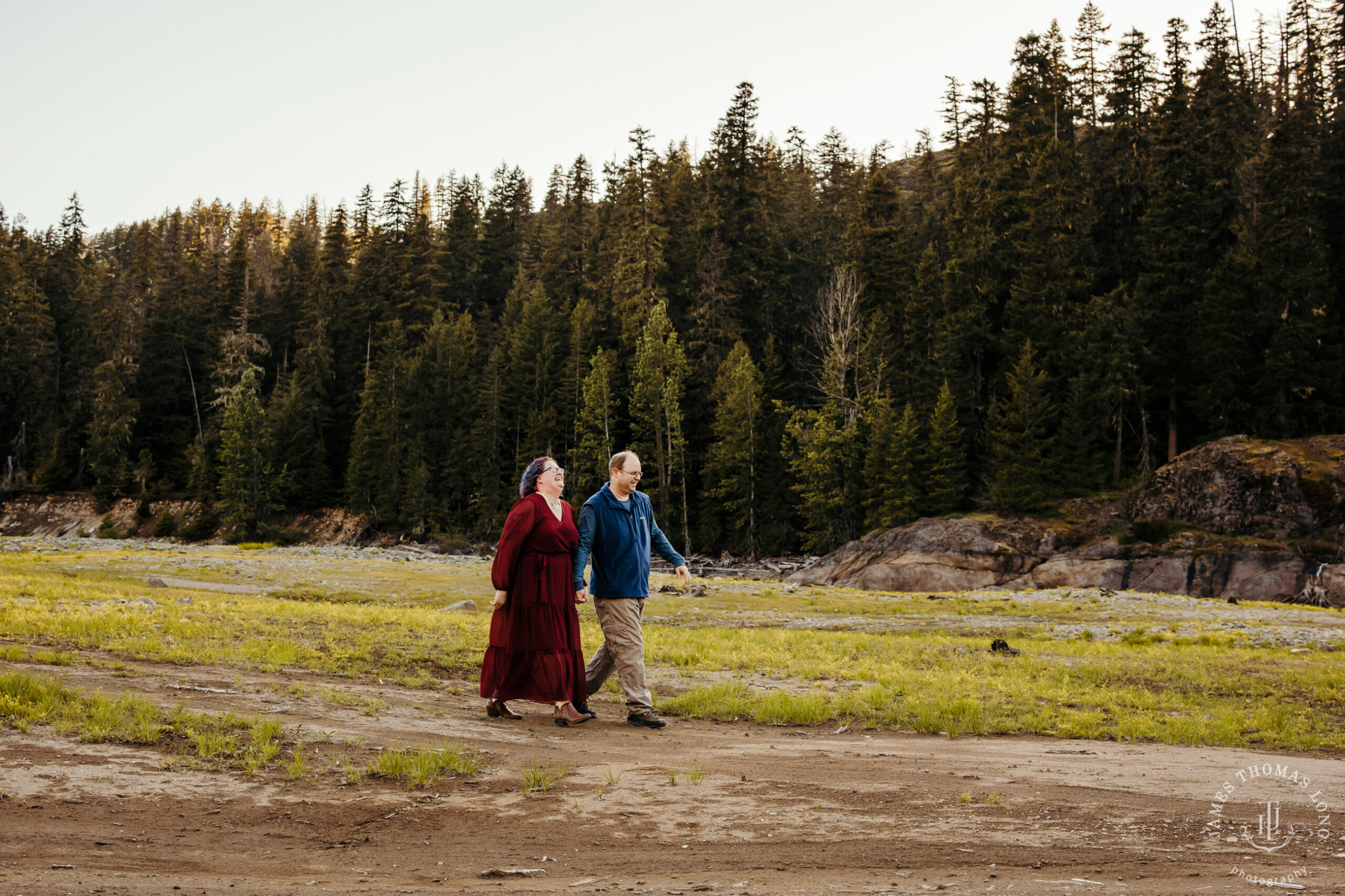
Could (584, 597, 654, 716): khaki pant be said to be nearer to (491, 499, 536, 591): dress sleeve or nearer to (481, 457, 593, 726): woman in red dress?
(481, 457, 593, 726): woman in red dress

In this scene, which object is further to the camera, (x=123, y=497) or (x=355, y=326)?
(x=355, y=326)

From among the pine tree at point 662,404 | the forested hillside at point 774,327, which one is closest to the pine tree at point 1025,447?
the forested hillside at point 774,327

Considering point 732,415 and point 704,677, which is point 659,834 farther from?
point 732,415

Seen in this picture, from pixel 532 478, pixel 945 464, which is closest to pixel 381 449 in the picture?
pixel 945 464

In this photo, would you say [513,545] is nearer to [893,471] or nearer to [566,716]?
[566,716]

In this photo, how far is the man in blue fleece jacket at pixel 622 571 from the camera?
8797 mm

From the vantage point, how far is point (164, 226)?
119375mm

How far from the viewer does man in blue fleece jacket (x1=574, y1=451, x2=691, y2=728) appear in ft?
28.9

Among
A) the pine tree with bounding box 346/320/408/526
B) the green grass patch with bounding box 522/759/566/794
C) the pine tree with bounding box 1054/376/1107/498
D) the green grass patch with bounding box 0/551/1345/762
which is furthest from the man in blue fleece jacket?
the pine tree with bounding box 346/320/408/526

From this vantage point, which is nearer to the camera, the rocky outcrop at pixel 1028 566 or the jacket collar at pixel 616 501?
the jacket collar at pixel 616 501

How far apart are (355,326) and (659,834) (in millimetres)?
78514

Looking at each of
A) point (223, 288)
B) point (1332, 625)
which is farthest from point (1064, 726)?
point (223, 288)

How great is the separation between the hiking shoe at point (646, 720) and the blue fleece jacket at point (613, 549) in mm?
1142

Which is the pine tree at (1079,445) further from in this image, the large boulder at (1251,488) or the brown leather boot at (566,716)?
the brown leather boot at (566,716)
